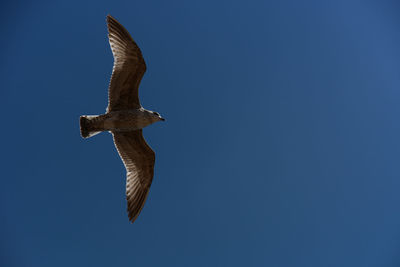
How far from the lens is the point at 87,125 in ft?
27.6

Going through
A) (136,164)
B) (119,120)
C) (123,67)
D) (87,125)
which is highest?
(123,67)

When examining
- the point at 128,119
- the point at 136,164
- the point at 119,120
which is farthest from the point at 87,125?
the point at 136,164

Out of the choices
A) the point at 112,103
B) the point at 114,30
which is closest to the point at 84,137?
the point at 112,103

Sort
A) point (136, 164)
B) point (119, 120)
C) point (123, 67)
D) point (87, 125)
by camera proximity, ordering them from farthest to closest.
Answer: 1. point (136, 164)
2. point (87, 125)
3. point (119, 120)
4. point (123, 67)

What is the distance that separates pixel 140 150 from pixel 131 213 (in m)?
2.07

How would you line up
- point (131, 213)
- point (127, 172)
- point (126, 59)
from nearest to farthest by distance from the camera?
1. point (126, 59)
2. point (131, 213)
3. point (127, 172)

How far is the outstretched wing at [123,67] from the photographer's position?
801 centimetres

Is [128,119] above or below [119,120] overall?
above

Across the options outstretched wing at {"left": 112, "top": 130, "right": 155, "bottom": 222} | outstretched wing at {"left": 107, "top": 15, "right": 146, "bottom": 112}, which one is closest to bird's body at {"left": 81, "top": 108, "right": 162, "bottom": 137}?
outstretched wing at {"left": 107, "top": 15, "right": 146, "bottom": 112}

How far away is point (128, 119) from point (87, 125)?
132 cm

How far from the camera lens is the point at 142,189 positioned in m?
9.19

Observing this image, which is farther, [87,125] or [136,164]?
[136,164]

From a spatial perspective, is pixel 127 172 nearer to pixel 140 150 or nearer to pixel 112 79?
pixel 140 150

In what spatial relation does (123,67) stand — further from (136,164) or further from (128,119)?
(136,164)
